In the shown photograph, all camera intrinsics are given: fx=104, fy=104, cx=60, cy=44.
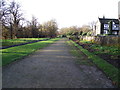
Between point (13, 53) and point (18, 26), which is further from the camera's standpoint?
point (18, 26)

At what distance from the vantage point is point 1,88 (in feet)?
11.1

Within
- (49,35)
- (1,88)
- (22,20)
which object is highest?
(22,20)

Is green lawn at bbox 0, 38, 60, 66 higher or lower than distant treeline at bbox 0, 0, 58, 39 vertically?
lower

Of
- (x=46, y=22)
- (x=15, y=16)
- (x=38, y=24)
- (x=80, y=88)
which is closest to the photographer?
(x=80, y=88)

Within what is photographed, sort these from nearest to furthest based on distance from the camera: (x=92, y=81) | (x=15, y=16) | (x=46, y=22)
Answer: (x=92, y=81), (x=15, y=16), (x=46, y=22)

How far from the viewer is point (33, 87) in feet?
11.2

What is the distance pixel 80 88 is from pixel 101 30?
5035 centimetres

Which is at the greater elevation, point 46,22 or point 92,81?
point 46,22

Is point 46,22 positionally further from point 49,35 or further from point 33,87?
point 33,87

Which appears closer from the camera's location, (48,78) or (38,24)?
(48,78)

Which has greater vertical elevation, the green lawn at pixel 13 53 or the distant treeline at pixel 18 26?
the distant treeline at pixel 18 26

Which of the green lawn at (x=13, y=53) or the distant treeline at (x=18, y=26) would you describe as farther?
the distant treeline at (x=18, y=26)

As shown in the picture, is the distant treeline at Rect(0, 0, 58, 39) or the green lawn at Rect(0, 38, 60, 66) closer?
the green lawn at Rect(0, 38, 60, 66)

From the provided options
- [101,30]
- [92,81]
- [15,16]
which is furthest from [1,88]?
[101,30]
